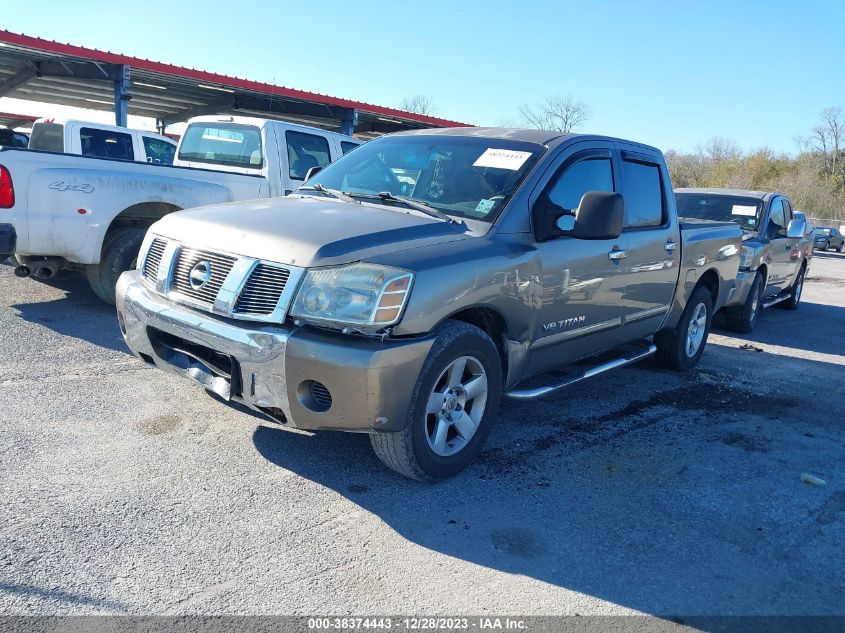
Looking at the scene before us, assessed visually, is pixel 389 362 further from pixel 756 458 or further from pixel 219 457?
pixel 756 458

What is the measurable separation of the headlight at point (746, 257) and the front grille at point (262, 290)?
22.4 feet

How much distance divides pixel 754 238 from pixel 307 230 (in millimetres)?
7352

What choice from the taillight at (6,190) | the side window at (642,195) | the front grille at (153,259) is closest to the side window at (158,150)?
the taillight at (6,190)

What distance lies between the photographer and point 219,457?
12.3 feet

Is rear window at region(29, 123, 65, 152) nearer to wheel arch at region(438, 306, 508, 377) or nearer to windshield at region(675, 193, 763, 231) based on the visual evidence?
wheel arch at region(438, 306, 508, 377)

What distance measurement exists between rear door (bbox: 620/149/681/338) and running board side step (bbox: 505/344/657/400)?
0.53 ft

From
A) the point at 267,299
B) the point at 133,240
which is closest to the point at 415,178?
the point at 267,299

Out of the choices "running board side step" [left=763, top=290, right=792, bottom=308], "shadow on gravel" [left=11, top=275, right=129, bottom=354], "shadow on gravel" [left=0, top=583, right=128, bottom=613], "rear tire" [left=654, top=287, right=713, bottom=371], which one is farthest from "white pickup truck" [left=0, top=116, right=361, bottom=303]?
"running board side step" [left=763, top=290, right=792, bottom=308]

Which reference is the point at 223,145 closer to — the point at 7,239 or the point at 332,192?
the point at 7,239

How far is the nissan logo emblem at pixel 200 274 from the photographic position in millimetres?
3527

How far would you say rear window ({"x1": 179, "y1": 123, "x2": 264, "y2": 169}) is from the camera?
8.39 meters

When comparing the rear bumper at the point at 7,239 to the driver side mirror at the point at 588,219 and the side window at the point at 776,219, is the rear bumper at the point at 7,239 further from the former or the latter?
the side window at the point at 776,219

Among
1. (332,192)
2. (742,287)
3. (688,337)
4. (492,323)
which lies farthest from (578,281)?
(742,287)

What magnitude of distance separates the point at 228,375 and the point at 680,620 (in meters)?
2.26
